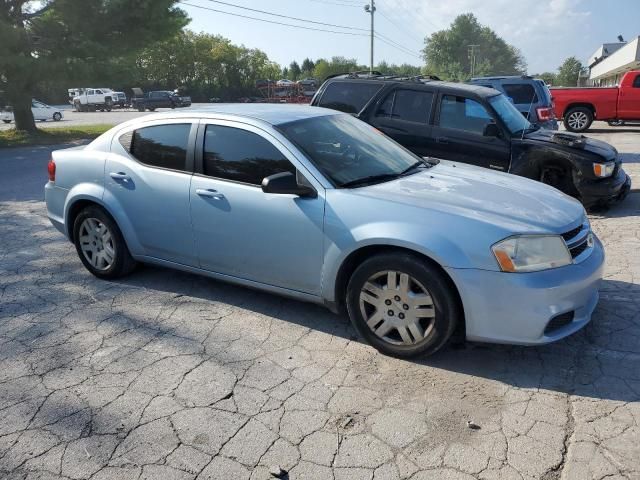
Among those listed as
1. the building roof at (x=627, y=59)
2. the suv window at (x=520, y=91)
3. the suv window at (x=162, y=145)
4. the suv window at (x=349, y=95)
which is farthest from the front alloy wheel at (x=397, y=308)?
the building roof at (x=627, y=59)

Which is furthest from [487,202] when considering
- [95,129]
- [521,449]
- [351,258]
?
[95,129]

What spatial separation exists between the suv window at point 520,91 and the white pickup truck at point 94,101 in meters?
42.4

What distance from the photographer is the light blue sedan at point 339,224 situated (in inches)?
125

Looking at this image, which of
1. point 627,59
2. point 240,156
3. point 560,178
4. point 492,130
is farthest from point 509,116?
point 627,59

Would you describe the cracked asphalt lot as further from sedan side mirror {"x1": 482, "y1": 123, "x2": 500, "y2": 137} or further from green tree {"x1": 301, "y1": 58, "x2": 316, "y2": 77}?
green tree {"x1": 301, "y1": 58, "x2": 316, "y2": 77}

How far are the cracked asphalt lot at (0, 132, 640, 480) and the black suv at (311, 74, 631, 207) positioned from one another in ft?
8.50

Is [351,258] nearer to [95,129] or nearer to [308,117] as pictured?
[308,117]

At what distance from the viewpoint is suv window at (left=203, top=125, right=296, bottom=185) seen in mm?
3887

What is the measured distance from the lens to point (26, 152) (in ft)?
52.7

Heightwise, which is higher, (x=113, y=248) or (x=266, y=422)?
(x=113, y=248)

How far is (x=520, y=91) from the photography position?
43.4 ft

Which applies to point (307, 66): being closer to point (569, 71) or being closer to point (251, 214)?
point (569, 71)

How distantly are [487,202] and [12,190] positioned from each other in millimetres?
9142

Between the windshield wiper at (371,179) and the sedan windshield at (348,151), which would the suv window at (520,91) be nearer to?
the sedan windshield at (348,151)
